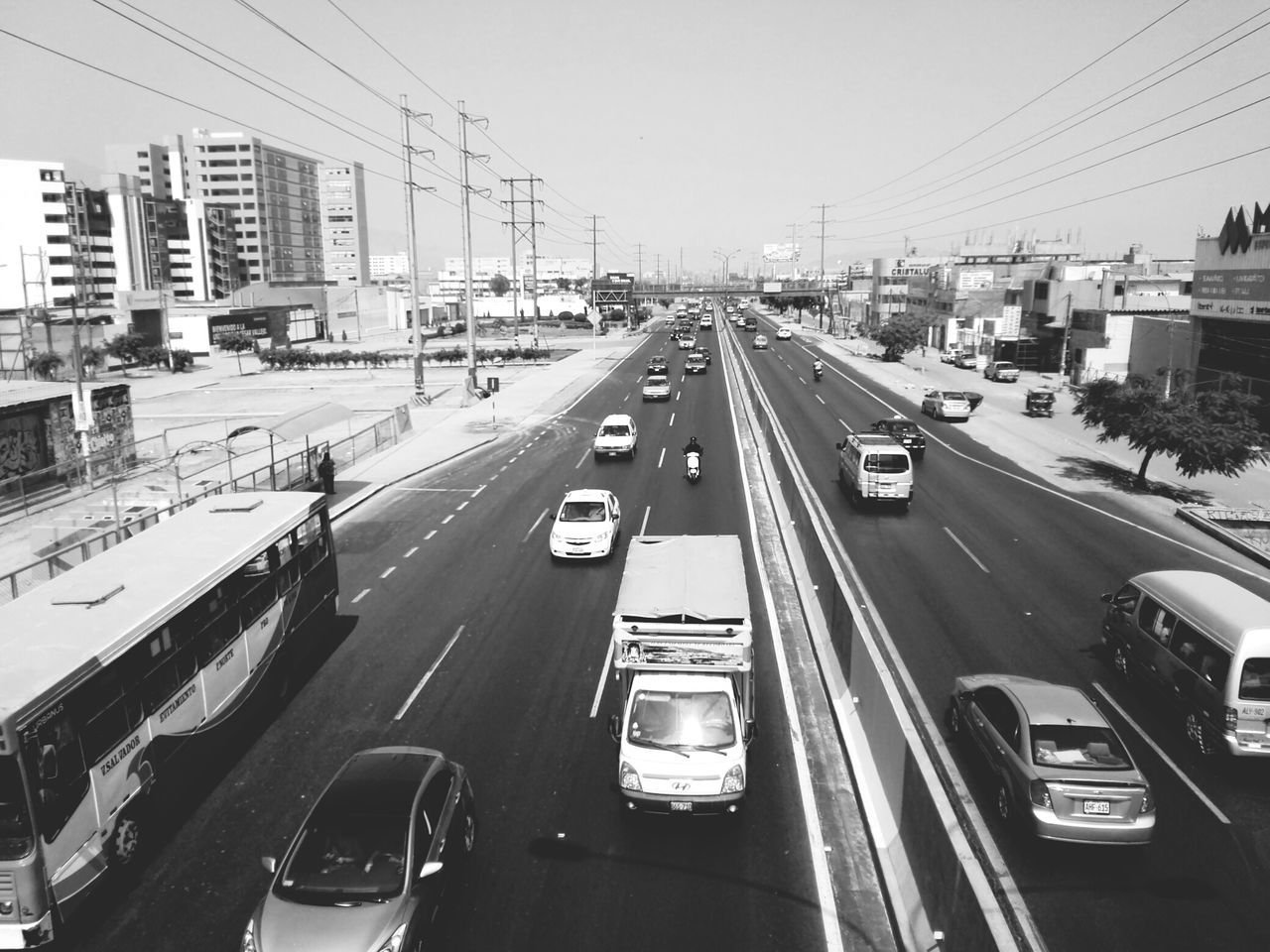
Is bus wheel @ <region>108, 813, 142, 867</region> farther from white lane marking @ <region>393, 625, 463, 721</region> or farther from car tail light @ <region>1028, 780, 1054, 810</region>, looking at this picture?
car tail light @ <region>1028, 780, 1054, 810</region>

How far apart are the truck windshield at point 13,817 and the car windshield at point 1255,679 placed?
49.2ft

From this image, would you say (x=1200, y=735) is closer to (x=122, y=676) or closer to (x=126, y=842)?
(x=126, y=842)

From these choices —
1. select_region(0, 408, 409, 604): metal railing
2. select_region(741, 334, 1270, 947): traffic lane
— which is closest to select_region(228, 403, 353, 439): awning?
select_region(0, 408, 409, 604): metal railing

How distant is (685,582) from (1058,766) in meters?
5.70

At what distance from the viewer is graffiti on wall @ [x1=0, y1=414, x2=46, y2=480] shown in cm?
3112

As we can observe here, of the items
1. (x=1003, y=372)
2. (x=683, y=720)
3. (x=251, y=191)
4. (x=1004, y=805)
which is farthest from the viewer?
(x=251, y=191)

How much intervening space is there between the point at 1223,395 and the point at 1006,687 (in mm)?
24526

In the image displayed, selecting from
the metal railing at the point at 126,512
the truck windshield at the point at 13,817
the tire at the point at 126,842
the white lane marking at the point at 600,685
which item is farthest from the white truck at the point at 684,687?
the metal railing at the point at 126,512

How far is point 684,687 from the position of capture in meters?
12.2

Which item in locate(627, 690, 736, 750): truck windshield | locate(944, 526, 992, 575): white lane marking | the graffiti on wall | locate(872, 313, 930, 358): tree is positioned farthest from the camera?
locate(872, 313, 930, 358): tree

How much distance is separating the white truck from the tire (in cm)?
587

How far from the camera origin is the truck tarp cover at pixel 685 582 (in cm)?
1315

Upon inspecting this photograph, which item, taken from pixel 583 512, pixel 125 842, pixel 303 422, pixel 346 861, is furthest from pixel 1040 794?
pixel 303 422

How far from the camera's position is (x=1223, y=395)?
1220 inches
